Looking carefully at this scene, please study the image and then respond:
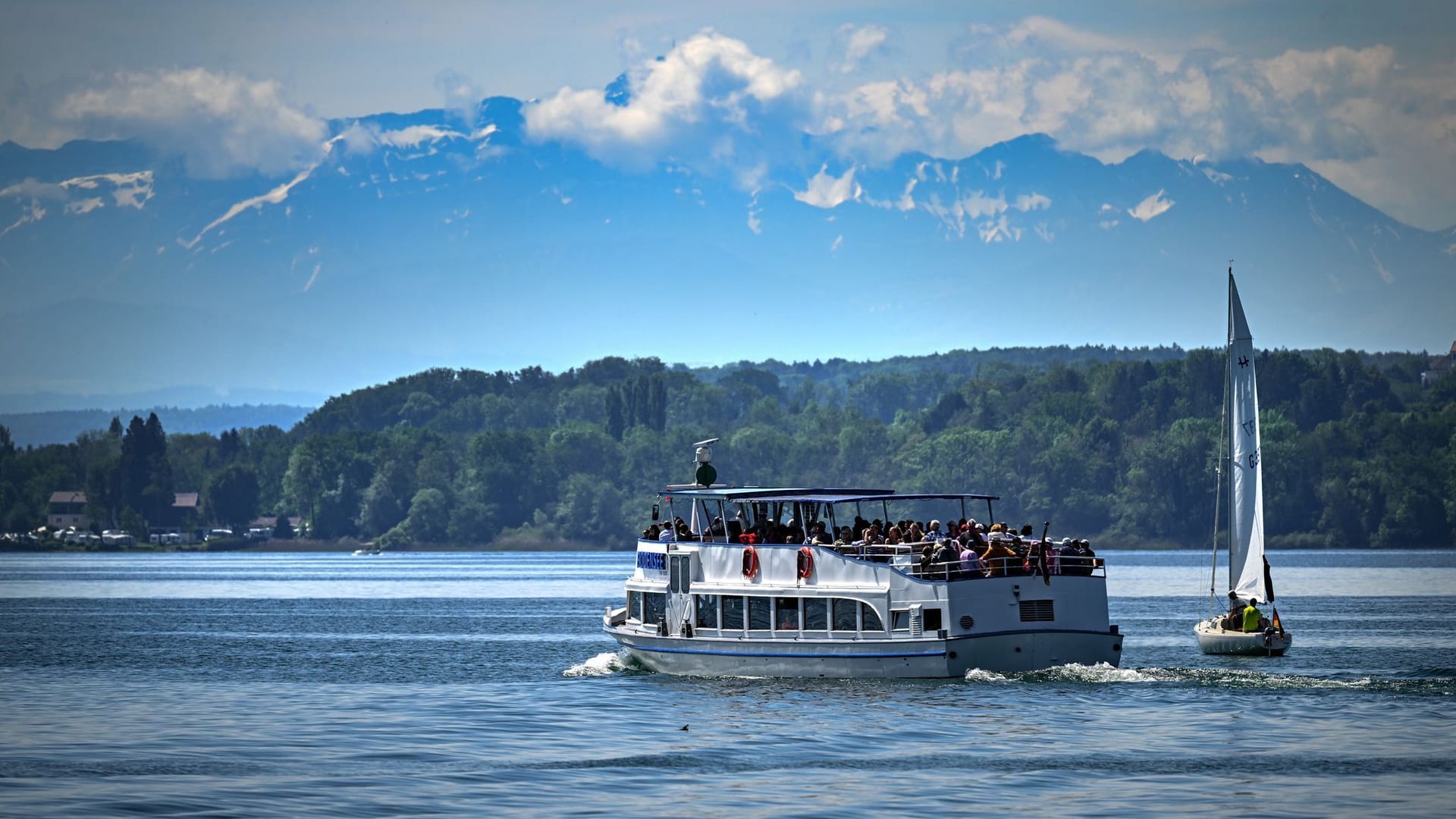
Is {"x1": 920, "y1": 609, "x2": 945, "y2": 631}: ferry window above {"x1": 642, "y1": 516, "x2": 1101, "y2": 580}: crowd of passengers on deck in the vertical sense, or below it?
below

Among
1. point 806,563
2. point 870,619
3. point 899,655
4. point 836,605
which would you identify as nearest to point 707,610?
point 806,563

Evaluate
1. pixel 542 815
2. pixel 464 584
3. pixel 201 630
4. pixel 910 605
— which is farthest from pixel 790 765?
A: pixel 464 584

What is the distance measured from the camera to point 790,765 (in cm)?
4316

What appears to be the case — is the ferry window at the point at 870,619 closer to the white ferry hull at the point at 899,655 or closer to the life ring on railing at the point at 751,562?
the white ferry hull at the point at 899,655

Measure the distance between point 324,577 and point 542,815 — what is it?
152089 mm

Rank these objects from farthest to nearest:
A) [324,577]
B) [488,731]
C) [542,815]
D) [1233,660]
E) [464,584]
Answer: [324,577], [464,584], [1233,660], [488,731], [542,815]

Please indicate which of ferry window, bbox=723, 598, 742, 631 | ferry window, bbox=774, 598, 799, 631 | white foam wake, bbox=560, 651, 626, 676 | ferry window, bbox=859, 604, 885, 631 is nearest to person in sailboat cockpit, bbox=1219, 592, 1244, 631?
ferry window, bbox=859, 604, 885, 631

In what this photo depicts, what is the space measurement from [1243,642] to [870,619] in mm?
17598

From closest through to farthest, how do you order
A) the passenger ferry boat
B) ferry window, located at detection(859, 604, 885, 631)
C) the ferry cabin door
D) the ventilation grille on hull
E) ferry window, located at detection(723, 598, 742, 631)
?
the passenger ferry boat, the ventilation grille on hull, ferry window, located at detection(859, 604, 885, 631), ferry window, located at detection(723, 598, 742, 631), the ferry cabin door

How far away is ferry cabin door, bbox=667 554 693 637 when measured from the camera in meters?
60.4

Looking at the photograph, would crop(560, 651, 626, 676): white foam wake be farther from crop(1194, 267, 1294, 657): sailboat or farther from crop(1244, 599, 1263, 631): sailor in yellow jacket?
crop(1244, 599, 1263, 631): sailor in yellow jacket

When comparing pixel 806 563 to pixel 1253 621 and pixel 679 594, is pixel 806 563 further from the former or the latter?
pixel 1253 621

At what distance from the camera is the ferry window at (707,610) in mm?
59750

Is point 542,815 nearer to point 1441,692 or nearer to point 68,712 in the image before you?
point 68,712
